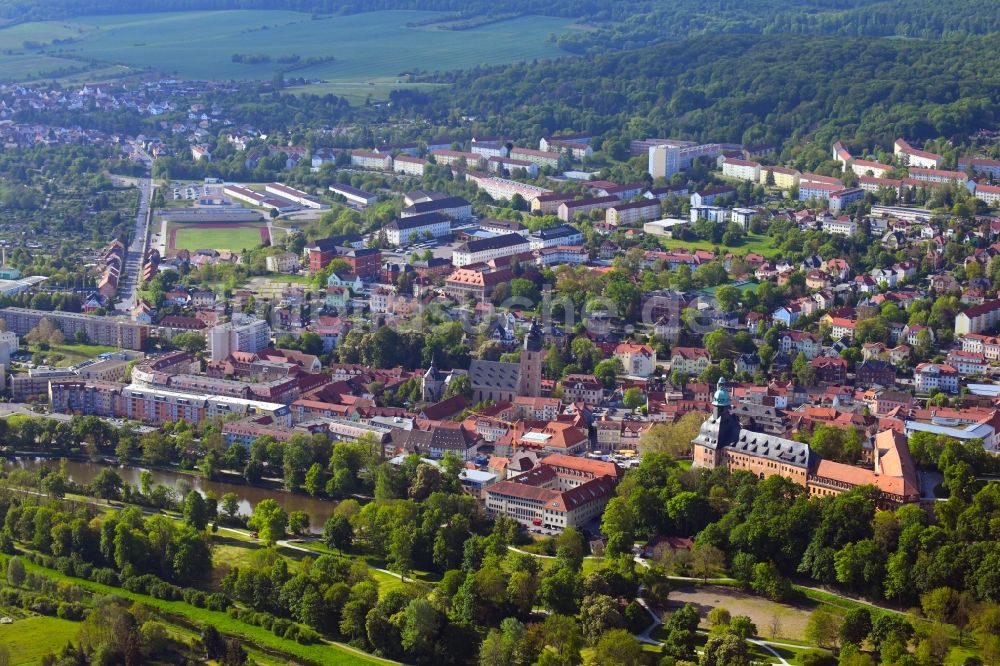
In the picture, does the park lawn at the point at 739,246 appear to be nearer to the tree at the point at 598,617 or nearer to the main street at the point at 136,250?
the main street at the point at 136,250

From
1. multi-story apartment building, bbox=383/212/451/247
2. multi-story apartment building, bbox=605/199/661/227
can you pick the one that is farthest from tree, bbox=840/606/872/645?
multi-story apartment building, bbox=605/199/661/227

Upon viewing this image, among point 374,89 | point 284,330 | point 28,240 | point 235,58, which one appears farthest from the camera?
point 235,58

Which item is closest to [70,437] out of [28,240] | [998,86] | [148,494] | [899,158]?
[148,494]

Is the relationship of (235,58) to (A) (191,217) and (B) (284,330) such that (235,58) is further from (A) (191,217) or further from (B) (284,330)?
(B) (284,330)

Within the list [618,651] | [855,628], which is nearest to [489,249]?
[855,628]

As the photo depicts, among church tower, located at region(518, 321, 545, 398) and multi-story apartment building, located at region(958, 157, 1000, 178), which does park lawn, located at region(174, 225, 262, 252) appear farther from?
multi-story apartment building, located at region(958, 157, 1000, 178)
